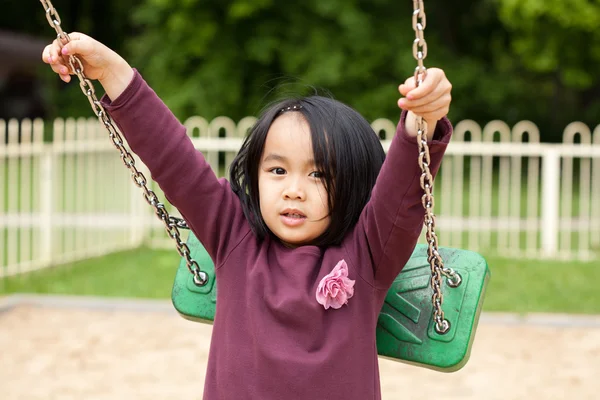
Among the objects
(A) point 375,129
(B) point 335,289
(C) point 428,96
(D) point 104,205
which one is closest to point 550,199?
(A) point 375,129

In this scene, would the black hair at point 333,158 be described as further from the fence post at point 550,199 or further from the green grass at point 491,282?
the fence post at point 550,199

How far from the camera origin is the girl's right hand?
6.15 feet

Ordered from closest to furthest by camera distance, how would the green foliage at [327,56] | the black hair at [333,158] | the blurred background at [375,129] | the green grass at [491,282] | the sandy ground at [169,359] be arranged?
the black hair at [333,158]
the sandy ground at [169,359]
the blurred background at [375,129]
the green grass at [491,282]
the green foliage at [327,56]

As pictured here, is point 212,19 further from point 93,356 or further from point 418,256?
point 418,256

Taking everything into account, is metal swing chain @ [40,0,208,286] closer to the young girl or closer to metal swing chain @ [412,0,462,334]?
the young girl

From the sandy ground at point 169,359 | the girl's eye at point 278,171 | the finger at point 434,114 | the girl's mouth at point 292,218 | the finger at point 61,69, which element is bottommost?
the sandy ground at point 169,359

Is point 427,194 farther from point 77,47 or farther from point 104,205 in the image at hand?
point 104,205

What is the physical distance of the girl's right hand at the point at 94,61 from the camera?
6.15 ft

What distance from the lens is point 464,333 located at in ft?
6.75

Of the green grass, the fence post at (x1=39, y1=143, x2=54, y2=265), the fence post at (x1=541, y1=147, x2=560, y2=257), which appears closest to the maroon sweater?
the green grass

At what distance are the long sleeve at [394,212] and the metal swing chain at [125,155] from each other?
45 centimetres

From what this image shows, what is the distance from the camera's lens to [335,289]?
184 centimetres

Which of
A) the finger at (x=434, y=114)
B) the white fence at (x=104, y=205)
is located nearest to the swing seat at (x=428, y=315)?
the finger at (x=434, y=114)

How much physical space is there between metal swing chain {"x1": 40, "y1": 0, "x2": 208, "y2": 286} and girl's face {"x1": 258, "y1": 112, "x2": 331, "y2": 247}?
0.28m
